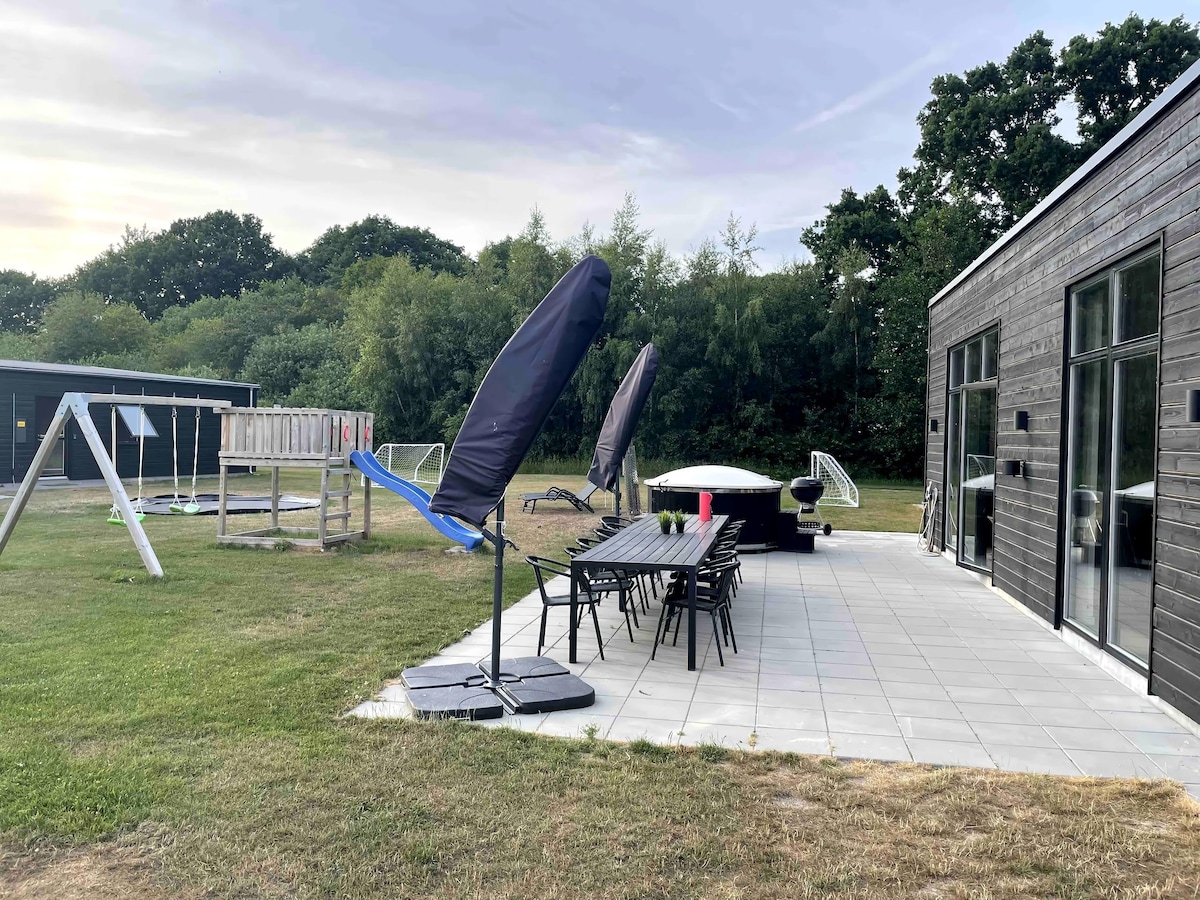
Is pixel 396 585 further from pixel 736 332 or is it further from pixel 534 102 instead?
pixel 736 332

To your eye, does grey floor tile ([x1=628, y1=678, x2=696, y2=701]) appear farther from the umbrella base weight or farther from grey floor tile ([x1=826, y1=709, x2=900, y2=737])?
grey floor tile ([x1=826, y1=709, x2=900, y2=737])

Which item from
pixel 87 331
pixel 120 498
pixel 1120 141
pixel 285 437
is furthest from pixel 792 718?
pixel 87 331

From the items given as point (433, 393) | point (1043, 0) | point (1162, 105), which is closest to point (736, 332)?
point (433, 393)

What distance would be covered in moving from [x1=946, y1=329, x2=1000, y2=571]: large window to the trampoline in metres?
8.21

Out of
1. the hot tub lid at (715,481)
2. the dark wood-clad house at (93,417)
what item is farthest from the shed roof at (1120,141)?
the dark wood-clad house at (93,417)

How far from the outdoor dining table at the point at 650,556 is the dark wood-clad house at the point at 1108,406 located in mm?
2154

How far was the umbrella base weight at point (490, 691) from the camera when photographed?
11.5 feet

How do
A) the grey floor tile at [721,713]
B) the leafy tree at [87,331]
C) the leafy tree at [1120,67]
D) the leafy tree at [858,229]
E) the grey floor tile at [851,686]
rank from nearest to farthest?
the grey floor tile at [721,713] → the grey floor tile at [851,686] → the leafy tree at [1120,67] → the leafy tree at [858,229] → the leafy tree at [87,331]

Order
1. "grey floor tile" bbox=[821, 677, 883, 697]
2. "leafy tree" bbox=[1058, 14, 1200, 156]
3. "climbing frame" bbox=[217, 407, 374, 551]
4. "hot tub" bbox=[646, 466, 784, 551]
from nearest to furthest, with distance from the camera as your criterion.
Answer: "grey floor tile" bbox=[821, 677, 883, 697] < "climbing frame" bbox=[217, 407, 374, 551] < "hot tub" bbox=[646, 466, 784, 551] < "leafy tree" bbox=[1058, 14, 1200, 156]

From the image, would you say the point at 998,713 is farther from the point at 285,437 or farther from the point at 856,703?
the point at 285,437

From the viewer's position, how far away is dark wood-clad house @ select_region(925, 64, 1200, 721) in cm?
354

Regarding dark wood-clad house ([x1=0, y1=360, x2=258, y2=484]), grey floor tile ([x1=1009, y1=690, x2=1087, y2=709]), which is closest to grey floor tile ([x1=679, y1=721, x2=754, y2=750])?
grey floor tile ([x1=1009, y1=690, x2=1087, y2=709])

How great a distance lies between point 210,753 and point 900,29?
40.0 ft

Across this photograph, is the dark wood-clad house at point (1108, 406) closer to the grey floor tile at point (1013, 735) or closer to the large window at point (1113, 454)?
the large window at point (1113, 454)
